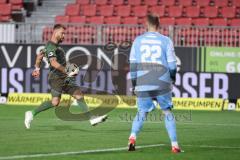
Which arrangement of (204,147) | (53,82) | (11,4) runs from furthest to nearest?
(11,4) < (53,82) < (204,147)

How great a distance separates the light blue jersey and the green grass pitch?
3.84ft

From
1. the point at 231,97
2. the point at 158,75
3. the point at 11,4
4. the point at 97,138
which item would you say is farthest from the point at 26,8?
the point at 158,75

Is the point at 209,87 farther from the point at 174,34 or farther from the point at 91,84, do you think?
the point at 91,84

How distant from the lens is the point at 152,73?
39.0ft

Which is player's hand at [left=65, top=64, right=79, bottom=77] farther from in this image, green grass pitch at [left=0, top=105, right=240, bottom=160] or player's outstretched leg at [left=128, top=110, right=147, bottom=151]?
player's outstretched leg at [left=128, top=110, right=147, bottom=151]

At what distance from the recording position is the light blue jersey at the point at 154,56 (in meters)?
11.6

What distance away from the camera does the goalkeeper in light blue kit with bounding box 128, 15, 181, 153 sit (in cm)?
1162

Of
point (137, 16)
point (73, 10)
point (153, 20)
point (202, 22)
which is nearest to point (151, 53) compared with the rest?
point (153, 20)

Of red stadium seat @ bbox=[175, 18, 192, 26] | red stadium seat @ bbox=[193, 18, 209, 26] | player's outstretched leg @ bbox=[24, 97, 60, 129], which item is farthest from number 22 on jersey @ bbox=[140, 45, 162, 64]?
red stadium seat @ bbox=[175, 18, 192, 26]

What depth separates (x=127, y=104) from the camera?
2323cm

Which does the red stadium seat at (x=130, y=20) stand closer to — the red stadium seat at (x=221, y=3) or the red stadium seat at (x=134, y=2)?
the red stadium seat at (x=134, y=2)

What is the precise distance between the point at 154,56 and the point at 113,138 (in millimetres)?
2840

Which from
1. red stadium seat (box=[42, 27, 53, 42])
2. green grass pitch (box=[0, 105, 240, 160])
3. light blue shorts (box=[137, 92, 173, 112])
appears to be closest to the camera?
green grass pitch (box=[0, 105, 240, 160])

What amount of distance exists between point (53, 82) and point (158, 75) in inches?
171
